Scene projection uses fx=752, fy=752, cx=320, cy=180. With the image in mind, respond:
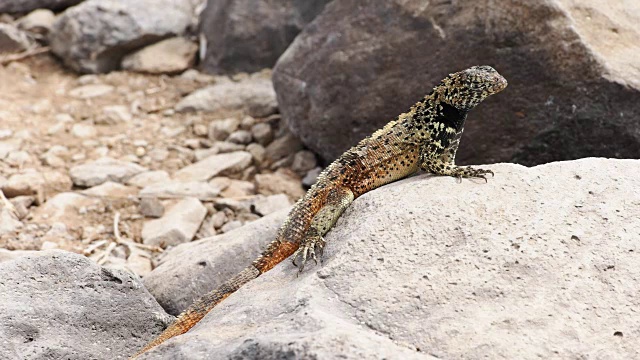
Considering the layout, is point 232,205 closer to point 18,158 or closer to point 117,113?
point 18,158

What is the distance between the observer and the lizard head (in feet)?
15.2

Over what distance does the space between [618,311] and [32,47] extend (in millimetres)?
8411

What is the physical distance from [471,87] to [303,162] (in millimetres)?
3242

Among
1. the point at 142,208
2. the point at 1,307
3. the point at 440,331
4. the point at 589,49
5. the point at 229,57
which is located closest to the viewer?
the point at 440,331

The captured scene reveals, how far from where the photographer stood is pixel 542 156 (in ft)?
20.2

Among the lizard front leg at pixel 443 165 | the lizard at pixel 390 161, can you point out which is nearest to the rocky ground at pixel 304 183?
the lizard front leg at pixel 443 165

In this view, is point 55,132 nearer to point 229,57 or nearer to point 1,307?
point 229,57

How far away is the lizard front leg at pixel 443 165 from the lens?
4.33 metres

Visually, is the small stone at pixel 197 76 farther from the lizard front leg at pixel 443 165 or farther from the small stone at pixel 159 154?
the lizard front leg at pixel 443 165

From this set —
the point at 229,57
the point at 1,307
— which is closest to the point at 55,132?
the point at 229,57

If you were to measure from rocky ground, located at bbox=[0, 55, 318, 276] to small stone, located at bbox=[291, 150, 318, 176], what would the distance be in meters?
0.01

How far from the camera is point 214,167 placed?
7645mm

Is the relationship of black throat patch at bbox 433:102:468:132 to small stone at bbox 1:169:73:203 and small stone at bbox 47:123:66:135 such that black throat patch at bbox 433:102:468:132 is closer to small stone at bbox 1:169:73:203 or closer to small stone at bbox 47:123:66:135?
small stone at bbox 1:169:73:203

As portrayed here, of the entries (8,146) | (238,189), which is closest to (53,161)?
(8,146)
